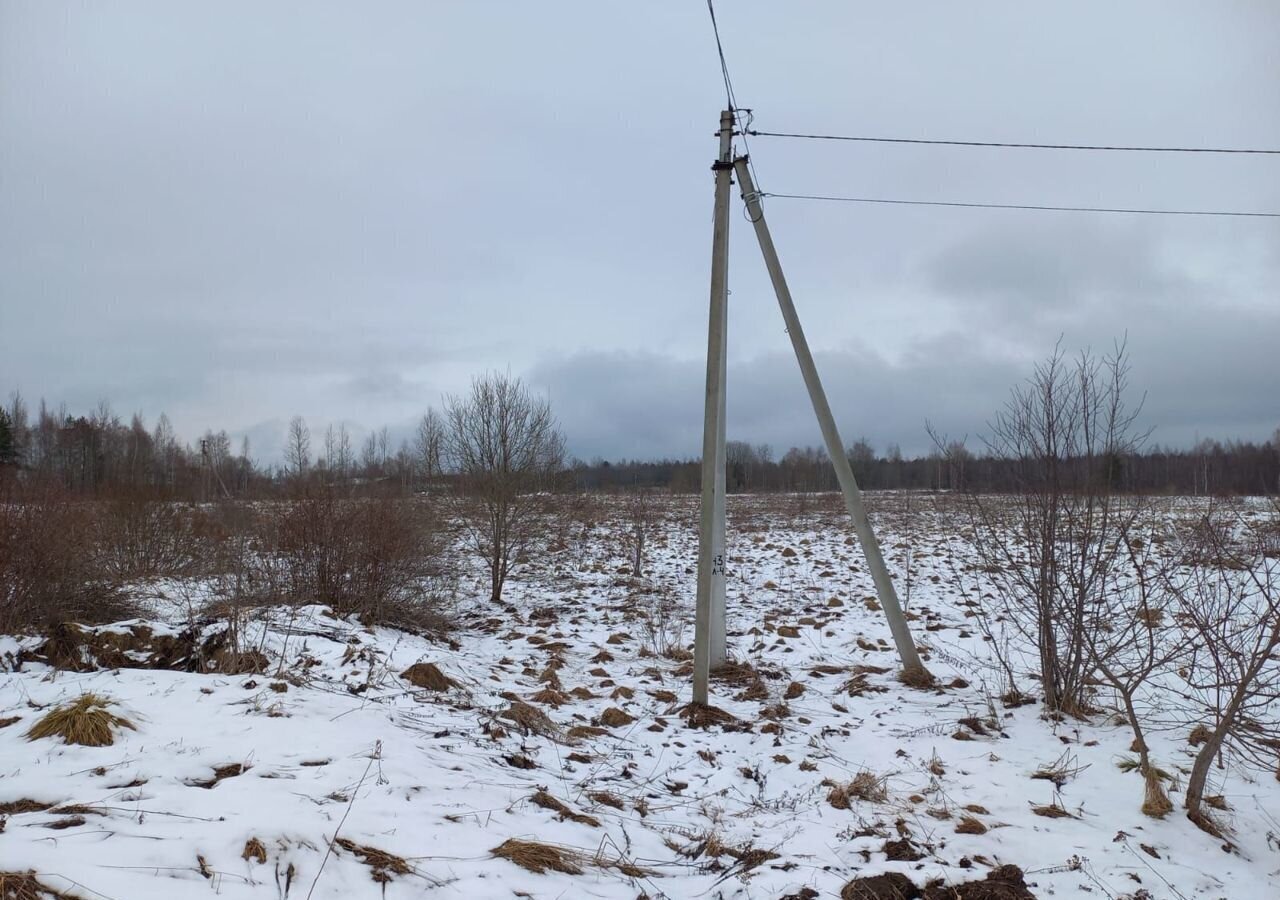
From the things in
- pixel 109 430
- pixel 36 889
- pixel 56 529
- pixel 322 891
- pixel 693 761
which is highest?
pixel 109 430

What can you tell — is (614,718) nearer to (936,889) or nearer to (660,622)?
(936,889)

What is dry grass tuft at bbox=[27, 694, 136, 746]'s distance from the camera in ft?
13.6

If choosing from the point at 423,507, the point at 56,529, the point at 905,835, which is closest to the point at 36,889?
the point at 905,835

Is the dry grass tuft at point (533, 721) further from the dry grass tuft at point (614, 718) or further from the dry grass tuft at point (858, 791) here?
the dry grass tuft at point (858, 791)

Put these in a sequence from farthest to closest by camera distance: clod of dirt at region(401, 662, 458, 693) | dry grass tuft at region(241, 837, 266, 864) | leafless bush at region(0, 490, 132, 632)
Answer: leafless bush at region(0, 490, 132, 632), clod of dirt at region(401, 662, 458, 693), dry grass tuft at region(241, 837, 266, 864)

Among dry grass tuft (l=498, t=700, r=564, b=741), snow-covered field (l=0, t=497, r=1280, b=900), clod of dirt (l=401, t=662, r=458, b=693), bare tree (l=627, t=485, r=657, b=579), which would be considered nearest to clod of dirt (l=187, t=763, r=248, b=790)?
snow-covered field (l=0, t=497, r=1280, b=900)

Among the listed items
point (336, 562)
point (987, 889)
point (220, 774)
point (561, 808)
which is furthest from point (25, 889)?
point (336, 562)

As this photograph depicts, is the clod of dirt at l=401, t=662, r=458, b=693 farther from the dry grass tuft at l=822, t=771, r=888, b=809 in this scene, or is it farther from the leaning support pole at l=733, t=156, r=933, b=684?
the leaning support pole at l=733, t=156, r=933, b=684

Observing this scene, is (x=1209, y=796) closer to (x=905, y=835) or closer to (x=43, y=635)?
(x=905, y=835)

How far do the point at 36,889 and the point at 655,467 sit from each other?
57.3 metres

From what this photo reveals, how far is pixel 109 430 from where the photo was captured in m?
39.2

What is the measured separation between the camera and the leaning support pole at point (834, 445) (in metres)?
7.45

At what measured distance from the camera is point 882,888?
3496mm

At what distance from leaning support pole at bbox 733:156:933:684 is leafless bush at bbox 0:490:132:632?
7.99 meters
